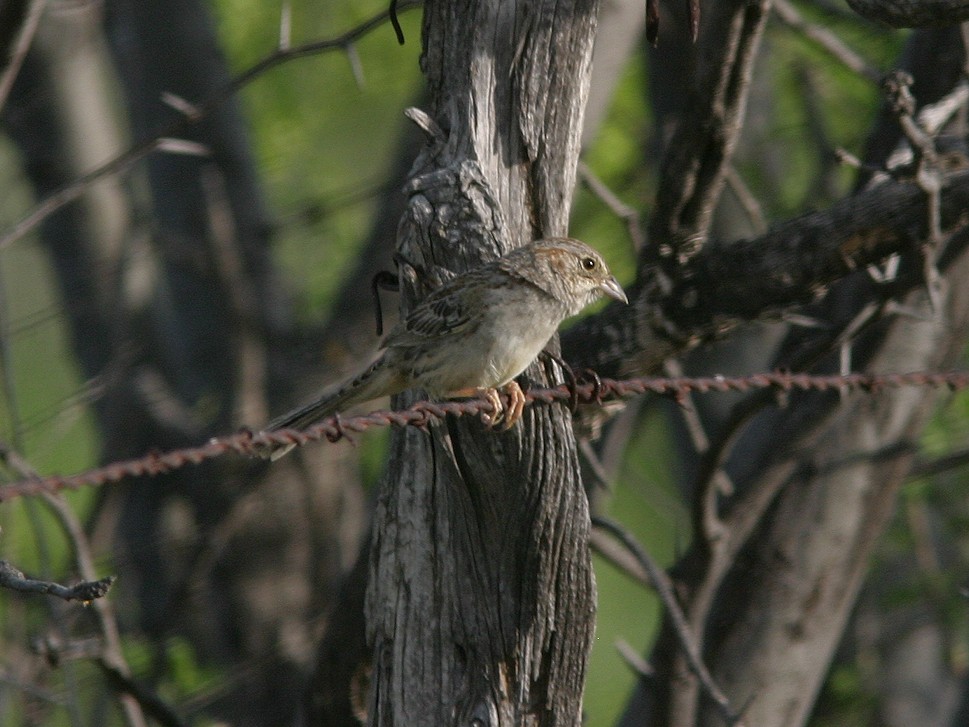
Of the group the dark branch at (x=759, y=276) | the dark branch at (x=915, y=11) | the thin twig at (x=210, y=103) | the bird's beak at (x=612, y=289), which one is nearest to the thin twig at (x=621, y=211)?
the dark branch at (x=759, y=276)

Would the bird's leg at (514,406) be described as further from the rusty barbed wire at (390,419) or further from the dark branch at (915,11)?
the dark branch at (915,11)

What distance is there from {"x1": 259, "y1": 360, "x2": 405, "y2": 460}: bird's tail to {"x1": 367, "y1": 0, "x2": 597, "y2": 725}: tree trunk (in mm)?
329

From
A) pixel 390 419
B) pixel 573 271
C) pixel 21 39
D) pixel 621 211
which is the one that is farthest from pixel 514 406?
pixel 21 39

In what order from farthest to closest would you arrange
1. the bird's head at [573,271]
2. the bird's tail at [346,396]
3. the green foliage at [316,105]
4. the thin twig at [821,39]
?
the green foliage at [316,105], the thin twig at [821,39], the bird's tail at [346,396], the bird's head at [573,271]

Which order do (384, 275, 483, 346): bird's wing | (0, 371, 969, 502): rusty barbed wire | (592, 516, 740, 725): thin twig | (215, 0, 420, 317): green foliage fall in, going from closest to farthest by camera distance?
(0, 371, 969, 502): rusty barbed wire
(384, 275, 483, 346): bird's wing
(592, 516, 740, 725): thin twig
(215, 0, 420, 317): green foliage

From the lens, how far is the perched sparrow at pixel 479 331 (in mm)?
3820

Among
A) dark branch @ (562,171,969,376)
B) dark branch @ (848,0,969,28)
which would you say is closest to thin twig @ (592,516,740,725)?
dark branch @ (562,171,969,376)

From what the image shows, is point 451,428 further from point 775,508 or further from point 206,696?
point 206,696

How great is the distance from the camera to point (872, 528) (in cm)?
643

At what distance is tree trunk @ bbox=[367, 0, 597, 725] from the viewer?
11.6ft

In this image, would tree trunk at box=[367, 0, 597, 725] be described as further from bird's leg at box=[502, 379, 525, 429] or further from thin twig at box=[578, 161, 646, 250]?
thin twig at box=[578, 161, 646, 250]

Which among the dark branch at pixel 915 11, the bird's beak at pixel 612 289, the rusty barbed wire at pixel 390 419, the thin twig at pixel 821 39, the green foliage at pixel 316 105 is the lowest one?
the rusty barbed wire at pixel 390 419

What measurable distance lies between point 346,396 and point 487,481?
0.87m

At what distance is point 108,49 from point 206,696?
169 inches
